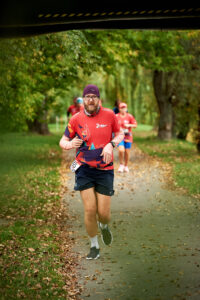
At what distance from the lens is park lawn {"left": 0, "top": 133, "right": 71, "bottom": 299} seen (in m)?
5.84

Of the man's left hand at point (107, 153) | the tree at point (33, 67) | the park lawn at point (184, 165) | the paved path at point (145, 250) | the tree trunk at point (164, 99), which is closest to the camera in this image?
the paved path at point (145, 250)

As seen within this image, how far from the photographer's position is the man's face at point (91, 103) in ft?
21.6

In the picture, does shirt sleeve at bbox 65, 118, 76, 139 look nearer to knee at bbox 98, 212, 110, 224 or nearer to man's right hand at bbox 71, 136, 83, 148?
man's right hand at bbox 71, 136, 83, 148

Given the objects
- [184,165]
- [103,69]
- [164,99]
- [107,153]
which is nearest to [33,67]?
[103,69]

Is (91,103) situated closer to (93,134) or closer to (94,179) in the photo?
(93,134)

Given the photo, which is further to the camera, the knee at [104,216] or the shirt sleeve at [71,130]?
the knee at [104,216]

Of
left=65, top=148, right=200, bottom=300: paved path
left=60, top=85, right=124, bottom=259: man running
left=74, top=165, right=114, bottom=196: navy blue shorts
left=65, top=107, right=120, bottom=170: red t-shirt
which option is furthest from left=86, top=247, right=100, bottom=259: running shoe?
left=65, top=107, right=120, bottom=170: red t-shirt

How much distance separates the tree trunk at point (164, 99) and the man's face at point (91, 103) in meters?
23.0

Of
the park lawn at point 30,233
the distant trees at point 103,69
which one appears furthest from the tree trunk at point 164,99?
the park lawn at point 30,233

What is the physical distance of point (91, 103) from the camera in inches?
260

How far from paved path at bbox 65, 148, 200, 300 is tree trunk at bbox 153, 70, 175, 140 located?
57.8 ft

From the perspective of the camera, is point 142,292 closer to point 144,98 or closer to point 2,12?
point 2,12

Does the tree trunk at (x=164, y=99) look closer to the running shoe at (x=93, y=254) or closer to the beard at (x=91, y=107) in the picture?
the running shoe at (x=93, y=254)

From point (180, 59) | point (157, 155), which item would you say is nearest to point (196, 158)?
point (157, 155)
